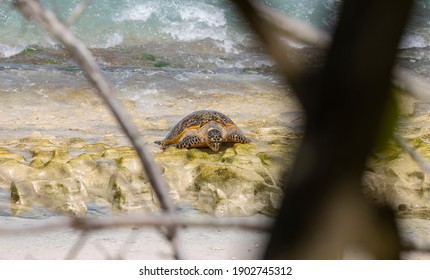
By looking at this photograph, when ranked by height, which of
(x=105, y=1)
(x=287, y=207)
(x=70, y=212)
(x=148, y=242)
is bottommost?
(x=287, y=207)

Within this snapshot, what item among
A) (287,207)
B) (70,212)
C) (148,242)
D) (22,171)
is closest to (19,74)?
(22,171)

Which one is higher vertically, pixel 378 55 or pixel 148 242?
pixel 148 242

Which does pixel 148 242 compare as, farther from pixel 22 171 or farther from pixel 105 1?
pixel 105 1

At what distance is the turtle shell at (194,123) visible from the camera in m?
5.25

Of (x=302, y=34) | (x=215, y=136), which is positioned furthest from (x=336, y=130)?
(x=215, y=136)

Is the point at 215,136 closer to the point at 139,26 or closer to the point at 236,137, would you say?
the point at 236,137

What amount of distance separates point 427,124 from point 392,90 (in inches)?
191

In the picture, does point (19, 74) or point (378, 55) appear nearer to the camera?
point (378, 55)

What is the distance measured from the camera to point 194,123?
533cm

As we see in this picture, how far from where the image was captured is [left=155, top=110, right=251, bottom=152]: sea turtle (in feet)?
16.4

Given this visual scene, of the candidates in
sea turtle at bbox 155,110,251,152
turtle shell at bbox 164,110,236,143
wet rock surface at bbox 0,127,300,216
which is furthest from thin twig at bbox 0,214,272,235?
turtle shell at bbox 164,110,236,143

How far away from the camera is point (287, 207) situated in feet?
1.13

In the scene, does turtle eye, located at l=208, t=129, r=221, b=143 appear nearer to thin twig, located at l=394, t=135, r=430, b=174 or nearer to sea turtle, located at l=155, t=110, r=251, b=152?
sea turtle, located at l=155, t=110, r=251, b=152

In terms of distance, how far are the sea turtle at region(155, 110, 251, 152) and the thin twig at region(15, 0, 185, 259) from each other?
453cm
